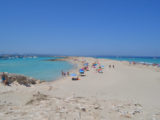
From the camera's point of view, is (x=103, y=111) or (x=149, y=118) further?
(x=103, y=111)

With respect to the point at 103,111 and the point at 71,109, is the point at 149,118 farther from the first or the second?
the point at 71,109

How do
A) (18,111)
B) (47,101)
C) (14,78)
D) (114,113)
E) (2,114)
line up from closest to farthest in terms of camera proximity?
(2,114), (18,111), (114,113), (47,101), (14,78)

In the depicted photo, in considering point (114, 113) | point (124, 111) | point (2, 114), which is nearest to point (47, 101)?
point (2, 114)

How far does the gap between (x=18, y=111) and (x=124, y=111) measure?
172 inches

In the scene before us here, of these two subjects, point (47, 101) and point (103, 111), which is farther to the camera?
point (47, 101)

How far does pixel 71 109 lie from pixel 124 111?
2.29 meters

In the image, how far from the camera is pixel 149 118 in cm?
412

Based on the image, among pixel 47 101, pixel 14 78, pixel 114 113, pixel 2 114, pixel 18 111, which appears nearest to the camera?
pixel 2 114

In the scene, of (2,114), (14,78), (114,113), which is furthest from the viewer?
(14,78)

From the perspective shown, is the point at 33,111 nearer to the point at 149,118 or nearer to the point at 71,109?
the point at 71,109

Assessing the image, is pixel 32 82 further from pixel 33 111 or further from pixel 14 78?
pixel 33 111

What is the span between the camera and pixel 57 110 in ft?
14.2

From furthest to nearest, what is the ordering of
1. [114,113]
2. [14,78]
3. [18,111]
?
[14,78] < [114,113] < [18,111]

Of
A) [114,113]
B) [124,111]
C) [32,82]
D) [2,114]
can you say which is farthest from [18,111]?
[32,82]
